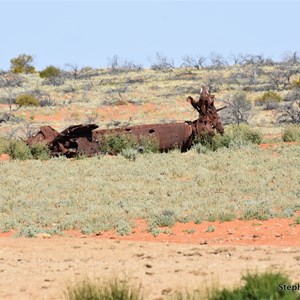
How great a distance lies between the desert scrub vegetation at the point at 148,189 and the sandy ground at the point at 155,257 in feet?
1.91

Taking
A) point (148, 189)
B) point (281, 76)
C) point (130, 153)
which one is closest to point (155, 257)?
point (148, 189)

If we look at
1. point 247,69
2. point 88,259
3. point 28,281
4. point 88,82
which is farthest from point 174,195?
point 247,69

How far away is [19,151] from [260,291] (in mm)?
16354

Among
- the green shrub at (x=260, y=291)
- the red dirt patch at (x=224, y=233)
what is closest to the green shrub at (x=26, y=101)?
the red dirt patch at (x=224, y=233)

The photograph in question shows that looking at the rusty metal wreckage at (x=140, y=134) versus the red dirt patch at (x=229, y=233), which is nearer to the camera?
the red dirt patch at (x=229, y=233)

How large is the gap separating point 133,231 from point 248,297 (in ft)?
20.9

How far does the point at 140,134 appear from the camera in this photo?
21.9 metres

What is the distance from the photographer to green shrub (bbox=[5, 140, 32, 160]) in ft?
71.4

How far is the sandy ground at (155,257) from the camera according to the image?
25.8 feet

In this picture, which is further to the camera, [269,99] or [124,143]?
[269,99]

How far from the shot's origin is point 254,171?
17703 millimetres

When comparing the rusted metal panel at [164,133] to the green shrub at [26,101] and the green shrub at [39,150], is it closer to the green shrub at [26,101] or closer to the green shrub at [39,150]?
the green shrub at [39,150]

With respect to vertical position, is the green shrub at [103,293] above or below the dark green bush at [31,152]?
below

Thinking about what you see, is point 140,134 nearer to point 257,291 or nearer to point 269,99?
point 257,291
